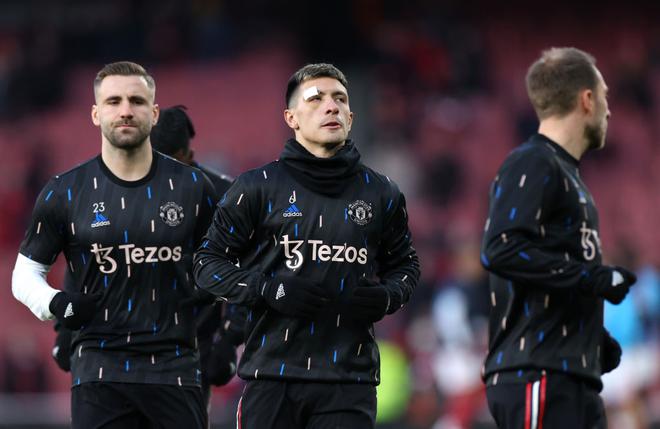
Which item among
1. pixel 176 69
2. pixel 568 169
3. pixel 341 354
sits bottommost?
pixel 341 354

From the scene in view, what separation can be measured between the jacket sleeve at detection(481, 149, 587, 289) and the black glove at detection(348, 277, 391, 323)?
0.43 m

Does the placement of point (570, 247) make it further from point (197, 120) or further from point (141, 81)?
point (197, 120)

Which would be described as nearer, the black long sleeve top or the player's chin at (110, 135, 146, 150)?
the black long sleeve top

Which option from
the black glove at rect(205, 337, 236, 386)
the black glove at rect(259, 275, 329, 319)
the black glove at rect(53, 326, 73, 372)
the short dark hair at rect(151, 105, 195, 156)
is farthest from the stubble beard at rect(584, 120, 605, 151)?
the black glove at rect(53, 326, 73, 372)

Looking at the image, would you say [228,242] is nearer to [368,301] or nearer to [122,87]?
[368,301]

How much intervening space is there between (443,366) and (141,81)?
8.33 meters

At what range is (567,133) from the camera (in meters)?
5.19

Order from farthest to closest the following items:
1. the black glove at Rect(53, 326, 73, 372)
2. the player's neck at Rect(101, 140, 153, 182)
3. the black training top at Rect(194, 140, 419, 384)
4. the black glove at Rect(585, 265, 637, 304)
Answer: the black glove at Rect(53, 326, 73, 372) → the player's neck at Rect(101, 140, 153, 182) → the black training top at Rect(194, 140, 419, 384) → the black glove at Rect(585, 265, 637, 304)

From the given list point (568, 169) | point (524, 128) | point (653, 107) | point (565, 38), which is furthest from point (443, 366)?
point (568, 169)

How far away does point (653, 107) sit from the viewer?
17.4 meters

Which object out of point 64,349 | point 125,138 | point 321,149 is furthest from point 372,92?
point 321,149

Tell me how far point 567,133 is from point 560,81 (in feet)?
0.70

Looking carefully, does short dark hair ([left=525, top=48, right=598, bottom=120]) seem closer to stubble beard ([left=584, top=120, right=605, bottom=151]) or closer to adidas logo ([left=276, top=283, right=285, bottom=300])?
stubble beard ([left=584, top=120, right=605, bottom=151])

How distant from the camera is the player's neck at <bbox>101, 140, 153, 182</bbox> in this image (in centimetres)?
571
